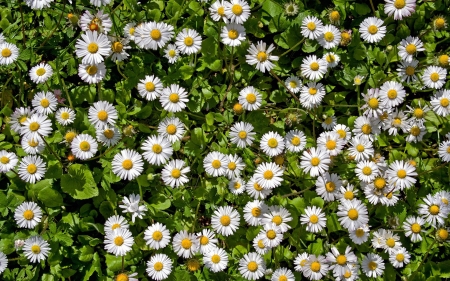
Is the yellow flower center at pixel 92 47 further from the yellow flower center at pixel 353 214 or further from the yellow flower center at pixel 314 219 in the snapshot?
the yellow flower center at pixel 353 214

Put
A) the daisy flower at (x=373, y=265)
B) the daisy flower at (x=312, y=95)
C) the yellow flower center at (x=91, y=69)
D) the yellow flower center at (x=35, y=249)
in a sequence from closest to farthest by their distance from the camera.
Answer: the yellow flower center at (x=35, y=249) < the yellow flower center at (x=91, y=69) < the daisy flower at (x=373, y=265) < the daisy flower at (x=312, y=95)

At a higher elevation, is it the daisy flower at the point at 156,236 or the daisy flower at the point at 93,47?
the daisy flower at the point at 93,47

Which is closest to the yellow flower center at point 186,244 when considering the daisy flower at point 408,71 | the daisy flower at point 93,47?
the daisy flower at point 93,47

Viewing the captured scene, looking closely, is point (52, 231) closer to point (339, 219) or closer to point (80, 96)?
point (80, 96)

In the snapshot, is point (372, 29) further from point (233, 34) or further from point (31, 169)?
point (31, 169)

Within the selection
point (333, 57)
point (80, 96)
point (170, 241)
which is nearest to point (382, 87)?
point (333, 57)

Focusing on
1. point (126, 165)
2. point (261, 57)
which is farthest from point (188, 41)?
point (126, 165)

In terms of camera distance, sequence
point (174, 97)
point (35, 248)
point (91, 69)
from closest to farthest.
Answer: point (35, 248)
point (91, 69)
point (174, 97)
